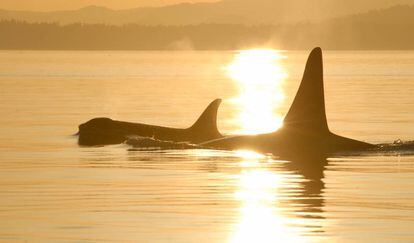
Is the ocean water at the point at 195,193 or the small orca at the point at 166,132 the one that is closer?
the ocean water at the point at 195,193

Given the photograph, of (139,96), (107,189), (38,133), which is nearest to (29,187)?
(107,189)

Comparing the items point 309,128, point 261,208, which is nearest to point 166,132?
point 309,128

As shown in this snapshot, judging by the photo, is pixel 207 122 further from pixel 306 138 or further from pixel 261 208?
pixel 261 208

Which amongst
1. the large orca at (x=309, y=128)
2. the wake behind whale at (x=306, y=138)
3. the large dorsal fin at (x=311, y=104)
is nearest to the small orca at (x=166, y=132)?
the wake behind whale at (x=306, y=138)

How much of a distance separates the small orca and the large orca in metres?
6.08

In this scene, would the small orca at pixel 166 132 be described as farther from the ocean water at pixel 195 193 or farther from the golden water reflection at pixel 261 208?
the golden water reflection at pixel 261 208

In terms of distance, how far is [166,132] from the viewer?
55.4 meters

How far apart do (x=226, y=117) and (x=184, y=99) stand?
25280mm

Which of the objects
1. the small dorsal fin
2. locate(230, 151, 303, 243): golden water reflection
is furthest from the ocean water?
the small dorsal fin

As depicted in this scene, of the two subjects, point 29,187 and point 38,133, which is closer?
point 29,187

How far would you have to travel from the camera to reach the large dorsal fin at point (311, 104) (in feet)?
157

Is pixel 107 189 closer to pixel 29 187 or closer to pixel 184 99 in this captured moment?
pixel 29 187

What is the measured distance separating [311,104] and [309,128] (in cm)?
89

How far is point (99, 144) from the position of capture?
54.6 metres
